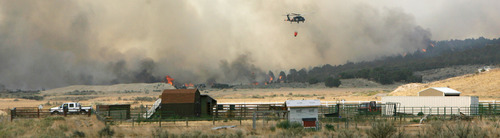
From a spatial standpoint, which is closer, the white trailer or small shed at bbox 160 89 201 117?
small shed at bbox 160 89 201 117

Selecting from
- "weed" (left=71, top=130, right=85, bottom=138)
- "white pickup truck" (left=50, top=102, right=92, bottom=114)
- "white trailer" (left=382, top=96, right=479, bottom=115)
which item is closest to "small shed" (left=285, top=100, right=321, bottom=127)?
"weed" (left=71, top=130, right=85, bottom=138)

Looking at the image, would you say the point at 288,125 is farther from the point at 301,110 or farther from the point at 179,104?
the point at 179,104

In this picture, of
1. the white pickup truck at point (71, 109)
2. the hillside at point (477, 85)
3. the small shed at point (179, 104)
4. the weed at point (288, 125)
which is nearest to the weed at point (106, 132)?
the weed at point (288, 125)

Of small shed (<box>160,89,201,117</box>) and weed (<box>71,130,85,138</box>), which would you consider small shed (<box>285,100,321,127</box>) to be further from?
weed (<box>71,130,85,138</box>)

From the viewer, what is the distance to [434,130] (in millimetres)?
27297

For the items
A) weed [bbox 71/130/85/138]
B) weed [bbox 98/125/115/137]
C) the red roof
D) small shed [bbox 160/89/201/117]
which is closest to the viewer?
weed [bbox 71/130/85/138]

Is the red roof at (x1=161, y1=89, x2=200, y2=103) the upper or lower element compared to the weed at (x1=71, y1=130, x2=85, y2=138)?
upper

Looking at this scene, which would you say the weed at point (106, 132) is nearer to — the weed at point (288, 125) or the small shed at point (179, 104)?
the weed at point (288, 125)

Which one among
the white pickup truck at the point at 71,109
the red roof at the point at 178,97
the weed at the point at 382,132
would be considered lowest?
the white pickup truck at the point at 71,109

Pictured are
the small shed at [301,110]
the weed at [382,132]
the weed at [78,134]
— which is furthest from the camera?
the small shed at [301,110]

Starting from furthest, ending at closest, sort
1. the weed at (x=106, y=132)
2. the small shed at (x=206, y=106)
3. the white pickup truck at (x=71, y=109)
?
the white pickup truck at (x=71, y=109) → the small shed at (x=206, y=106) → the weed at (x=106, y=132)

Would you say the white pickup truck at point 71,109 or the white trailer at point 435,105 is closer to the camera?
the white trailer at point 435,105

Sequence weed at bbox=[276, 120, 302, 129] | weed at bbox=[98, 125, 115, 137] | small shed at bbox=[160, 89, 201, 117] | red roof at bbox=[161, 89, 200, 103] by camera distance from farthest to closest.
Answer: red roof at bbox=[161, 89, 200, 103], small shed at bbox=[160, 89, 201, 117], weed at bbox=[276, 120, 302, 129], weed at bbox=[98, 125, 115, 137]

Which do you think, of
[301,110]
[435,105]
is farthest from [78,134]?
[435,105]
